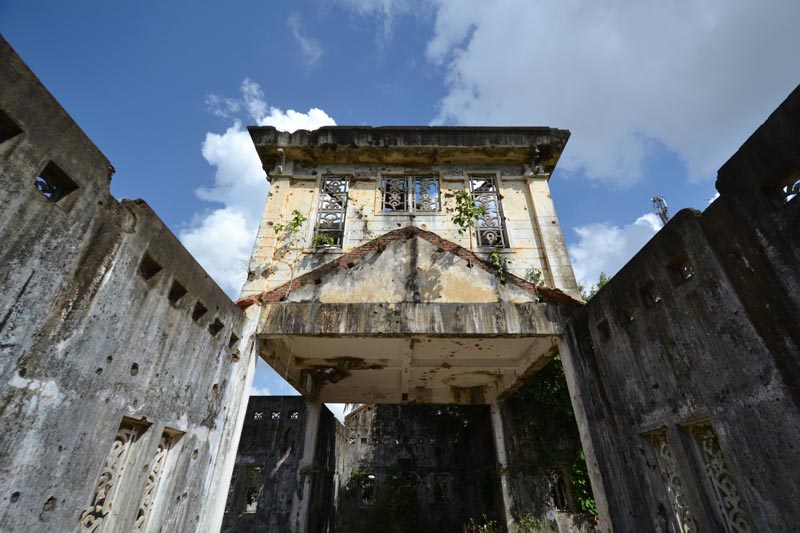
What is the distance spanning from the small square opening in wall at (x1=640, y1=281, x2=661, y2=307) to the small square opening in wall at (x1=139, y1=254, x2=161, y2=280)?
5529 millimetres

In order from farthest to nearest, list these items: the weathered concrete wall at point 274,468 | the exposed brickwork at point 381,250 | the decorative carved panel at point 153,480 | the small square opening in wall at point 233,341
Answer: the weathered concrete wall at point 274,468 → the exposed brickwork at point 381,250 → the small square opening in wall at point 233,341 → the decorative carved panel at point 153,480

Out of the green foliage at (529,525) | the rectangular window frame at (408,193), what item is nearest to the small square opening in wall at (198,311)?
the rectangular window frame at (408,193)

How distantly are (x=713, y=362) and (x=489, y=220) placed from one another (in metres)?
4.62

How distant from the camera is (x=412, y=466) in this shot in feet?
57.4

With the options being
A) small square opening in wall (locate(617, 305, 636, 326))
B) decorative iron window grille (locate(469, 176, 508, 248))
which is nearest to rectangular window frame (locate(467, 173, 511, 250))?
decorative iron window grille (locate(469, 176, 508, 248))

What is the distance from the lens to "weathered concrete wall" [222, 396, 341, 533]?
36.5ft

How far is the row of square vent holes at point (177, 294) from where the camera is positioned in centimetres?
376

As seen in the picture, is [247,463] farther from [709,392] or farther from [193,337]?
[709,392]

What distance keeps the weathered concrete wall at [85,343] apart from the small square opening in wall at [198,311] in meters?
0.03

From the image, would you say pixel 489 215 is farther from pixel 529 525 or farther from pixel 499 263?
pixel 529 525

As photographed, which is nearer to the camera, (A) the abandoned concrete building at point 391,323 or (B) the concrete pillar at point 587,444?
(A) the abandoned concrete building at point 391,323

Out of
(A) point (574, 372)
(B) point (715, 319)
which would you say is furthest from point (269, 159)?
(B) point (715, 319)

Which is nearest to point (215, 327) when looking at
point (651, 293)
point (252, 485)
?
point (651, 293)

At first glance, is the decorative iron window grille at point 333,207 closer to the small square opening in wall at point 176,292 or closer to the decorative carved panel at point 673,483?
the small square opening in wall at point 176,292
